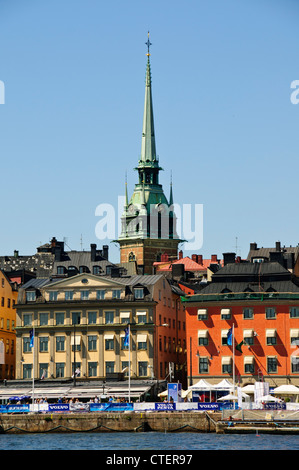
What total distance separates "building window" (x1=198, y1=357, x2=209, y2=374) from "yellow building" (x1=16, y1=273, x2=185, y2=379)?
546 cm

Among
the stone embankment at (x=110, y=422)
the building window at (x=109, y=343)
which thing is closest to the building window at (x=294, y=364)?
the building window at (x=109, y=343)

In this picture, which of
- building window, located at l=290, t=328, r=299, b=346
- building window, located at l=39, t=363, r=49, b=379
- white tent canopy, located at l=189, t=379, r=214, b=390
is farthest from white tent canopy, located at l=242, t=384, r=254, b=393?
building window, located at l=39, t=363, r=49, b=379

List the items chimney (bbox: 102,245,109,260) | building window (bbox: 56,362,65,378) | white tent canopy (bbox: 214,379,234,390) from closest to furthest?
1. white tent canopy (bbox: 214,379,234,390)
2. building window (bbox: 56,362,65,378)
3. chimney (bbox: 102,245,109,260)

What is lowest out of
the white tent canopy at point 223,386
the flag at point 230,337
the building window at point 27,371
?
the white tent canopy at point 223,386

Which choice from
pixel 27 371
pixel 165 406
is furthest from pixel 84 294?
pixel 165 406

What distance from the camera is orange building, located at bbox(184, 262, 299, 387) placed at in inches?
4747

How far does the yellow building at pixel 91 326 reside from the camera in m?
128

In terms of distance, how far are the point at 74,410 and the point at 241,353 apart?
76.6 ft

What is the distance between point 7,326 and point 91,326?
1786cm

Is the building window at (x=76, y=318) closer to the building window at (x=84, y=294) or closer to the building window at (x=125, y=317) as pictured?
the building window at (x=84, y=294)

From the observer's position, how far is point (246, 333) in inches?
4801

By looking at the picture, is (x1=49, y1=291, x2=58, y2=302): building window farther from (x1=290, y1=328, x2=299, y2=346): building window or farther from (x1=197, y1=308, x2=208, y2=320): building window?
(x1=290, y1=328, x2=299, y2=346): building window

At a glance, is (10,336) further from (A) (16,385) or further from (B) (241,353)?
(B) (241,353)
